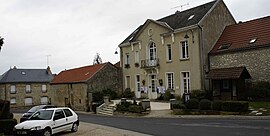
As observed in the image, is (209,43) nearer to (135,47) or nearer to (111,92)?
(135,47)

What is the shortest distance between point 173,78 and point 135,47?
741 centimetres

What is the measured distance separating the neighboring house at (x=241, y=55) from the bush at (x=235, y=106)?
4.80 meters

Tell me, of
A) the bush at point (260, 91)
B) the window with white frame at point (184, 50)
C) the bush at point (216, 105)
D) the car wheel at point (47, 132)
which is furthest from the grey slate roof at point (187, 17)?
the car wheel at point (47, 132)

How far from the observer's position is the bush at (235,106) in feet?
66.6

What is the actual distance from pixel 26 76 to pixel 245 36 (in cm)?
4506

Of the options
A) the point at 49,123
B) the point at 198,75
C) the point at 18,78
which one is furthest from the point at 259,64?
the point at 18,78

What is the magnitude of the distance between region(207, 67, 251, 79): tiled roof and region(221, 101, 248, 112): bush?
4810mm

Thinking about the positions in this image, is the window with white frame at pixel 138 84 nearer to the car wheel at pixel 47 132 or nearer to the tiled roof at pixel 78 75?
the tiled roof at pixel 78 75

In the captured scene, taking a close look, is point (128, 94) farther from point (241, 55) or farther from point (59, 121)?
point (59, 121)

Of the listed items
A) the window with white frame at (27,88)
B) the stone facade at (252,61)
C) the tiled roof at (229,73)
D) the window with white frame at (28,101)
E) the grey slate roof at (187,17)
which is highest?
the grey slate roof at (187,17)

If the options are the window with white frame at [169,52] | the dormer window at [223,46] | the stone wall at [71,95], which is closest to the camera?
the dormer window at [223,46]

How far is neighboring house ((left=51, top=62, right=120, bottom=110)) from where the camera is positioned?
34750 mm

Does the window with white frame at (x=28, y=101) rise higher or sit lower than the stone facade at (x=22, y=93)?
lower

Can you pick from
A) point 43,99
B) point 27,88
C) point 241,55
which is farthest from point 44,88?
point 241,55
